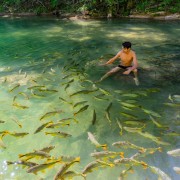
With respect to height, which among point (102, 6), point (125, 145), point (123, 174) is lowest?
point (123, 174)

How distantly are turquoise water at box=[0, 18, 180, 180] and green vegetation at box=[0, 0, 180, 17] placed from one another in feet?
17.7

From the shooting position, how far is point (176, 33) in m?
13.5

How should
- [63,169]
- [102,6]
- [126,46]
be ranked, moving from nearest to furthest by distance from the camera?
[63,169] < [126,46] < [102,6]

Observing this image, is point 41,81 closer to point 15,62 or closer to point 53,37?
point 15,62

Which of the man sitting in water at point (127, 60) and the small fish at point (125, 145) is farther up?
the man sitting in water at point (127, 60)

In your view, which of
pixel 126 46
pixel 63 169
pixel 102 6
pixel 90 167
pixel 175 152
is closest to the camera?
pixel 63 169

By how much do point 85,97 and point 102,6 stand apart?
48.6 feet

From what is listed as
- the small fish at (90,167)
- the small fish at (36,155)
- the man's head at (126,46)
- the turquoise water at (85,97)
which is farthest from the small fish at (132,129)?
the man's head at (126,46)

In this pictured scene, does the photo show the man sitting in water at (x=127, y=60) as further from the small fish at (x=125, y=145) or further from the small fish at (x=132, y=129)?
the small fish at (x=125, y=145)

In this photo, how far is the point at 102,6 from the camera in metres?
20.1

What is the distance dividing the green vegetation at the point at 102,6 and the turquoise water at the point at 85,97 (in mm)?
5402

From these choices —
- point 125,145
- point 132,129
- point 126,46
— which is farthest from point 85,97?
point 125,145

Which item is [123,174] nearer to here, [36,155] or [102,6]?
[36,155]

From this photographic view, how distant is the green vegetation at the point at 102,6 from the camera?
60.1ft
